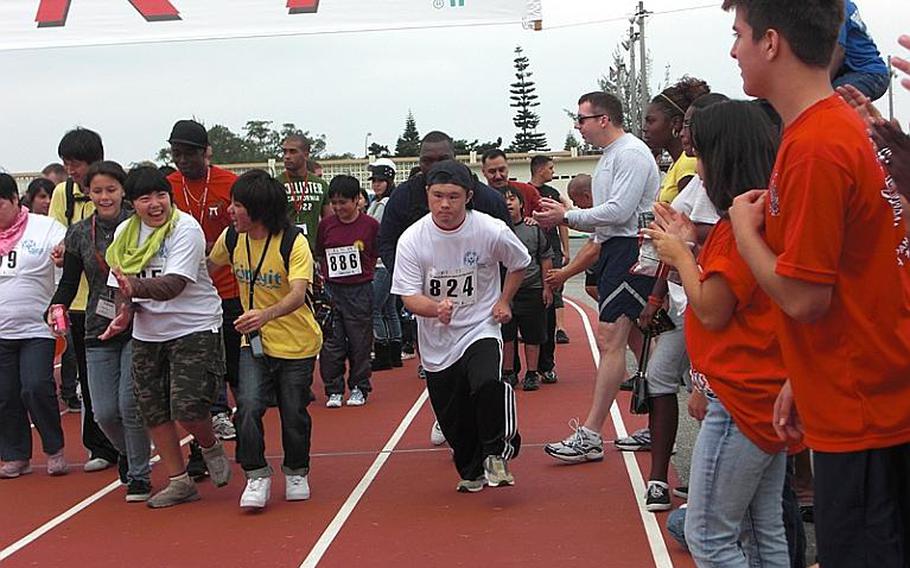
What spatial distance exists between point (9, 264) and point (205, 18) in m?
2.25

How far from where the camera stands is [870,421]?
287 cm

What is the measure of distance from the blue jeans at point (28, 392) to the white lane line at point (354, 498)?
2.28 m

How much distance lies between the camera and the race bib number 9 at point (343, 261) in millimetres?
10891

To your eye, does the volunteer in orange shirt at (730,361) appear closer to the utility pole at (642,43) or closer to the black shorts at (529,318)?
the black shorts at (529,318)

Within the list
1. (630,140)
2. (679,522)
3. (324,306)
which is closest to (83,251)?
(324,306)

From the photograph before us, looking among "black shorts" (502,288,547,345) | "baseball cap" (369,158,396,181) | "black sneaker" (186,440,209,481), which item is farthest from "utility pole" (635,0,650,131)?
"black sneaker" (186,440,209,481)

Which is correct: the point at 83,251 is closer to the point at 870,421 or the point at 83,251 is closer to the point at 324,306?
the point at 324,306

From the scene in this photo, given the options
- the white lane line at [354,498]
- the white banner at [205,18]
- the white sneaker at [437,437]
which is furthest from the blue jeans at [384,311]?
the white banner at [205,18]

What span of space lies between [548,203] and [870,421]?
13.6ft

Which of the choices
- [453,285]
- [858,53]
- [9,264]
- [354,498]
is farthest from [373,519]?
[858,53]

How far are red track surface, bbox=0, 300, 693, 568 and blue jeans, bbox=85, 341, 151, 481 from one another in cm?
31

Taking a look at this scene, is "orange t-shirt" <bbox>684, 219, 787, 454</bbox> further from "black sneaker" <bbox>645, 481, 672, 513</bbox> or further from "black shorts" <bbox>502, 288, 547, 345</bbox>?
"black shorts" <bbox>502, 288, 547, 345</bbox>

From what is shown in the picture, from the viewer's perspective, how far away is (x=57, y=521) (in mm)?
6961

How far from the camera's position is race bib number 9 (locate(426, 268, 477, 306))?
6840 mm
